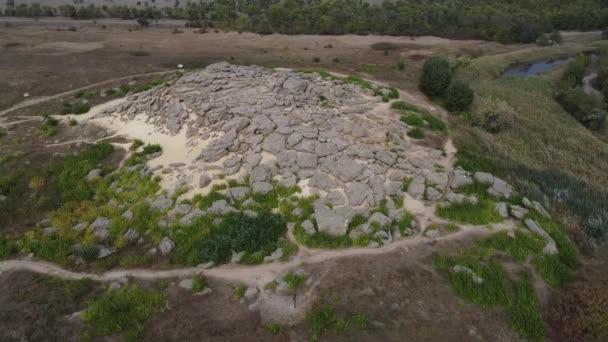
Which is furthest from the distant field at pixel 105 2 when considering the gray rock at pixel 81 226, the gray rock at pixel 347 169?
the gray rock at pixel 347 169

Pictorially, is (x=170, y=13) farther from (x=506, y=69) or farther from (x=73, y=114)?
(x=506, y=69)

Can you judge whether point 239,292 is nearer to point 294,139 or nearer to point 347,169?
point 347,169

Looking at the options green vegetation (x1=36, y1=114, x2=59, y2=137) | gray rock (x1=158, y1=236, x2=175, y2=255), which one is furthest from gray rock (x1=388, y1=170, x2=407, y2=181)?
green vegetation (x1=36, y1=114, x2=59, y2=137)

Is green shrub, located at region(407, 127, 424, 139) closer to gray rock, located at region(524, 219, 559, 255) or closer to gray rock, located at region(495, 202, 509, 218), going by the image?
gray rock, located at region(495, 202, 509, 218)

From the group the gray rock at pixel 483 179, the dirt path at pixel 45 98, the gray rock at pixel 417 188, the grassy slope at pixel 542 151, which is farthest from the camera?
the dirt path at pixel 45 98

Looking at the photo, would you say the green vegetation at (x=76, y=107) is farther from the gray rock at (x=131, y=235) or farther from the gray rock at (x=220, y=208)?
the gray rock at (x=220, y=208)
